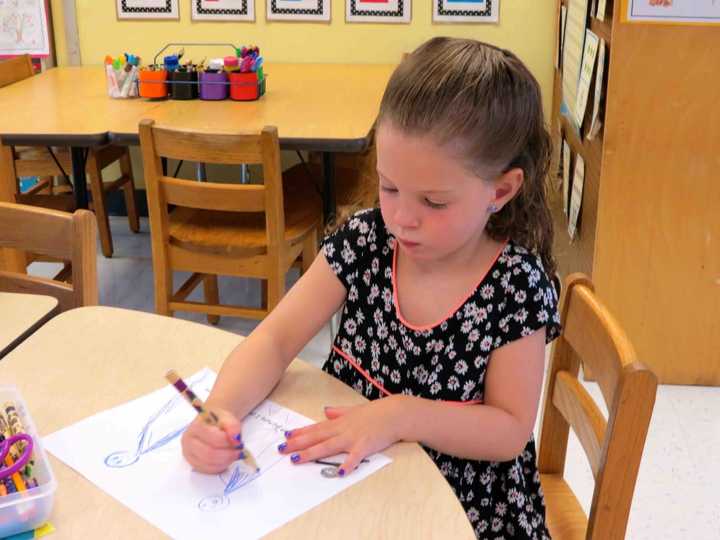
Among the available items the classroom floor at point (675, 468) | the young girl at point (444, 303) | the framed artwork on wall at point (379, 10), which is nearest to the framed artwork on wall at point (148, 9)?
the framed artwork on wall at point (379, 10)

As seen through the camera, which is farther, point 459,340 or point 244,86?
point 244,86

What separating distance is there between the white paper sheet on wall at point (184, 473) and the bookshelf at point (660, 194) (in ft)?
5.07

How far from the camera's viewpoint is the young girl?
38.4 inches

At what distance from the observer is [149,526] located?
807 mm

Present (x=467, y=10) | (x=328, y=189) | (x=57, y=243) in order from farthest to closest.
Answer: (x=467, y=10) < (x=328, y=189) < (x=57, y=243)

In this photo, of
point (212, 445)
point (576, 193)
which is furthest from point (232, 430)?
point (576, 193)

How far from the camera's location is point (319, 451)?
912mm

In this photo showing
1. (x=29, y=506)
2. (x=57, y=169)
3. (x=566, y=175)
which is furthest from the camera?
(x=57, y=169)

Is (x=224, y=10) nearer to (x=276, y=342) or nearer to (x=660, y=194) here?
(x=660, y=194)

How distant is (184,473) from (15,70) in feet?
9.11

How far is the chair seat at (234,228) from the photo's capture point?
2340mm

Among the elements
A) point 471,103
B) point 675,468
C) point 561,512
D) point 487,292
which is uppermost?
point 471,103

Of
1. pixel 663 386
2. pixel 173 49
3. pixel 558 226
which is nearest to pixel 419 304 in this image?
pixel 663 386

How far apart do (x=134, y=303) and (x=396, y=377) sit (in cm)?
203
